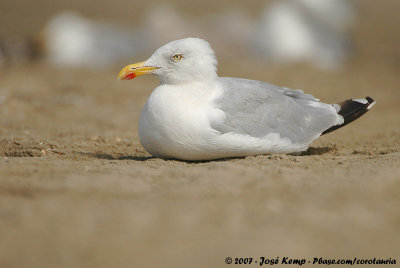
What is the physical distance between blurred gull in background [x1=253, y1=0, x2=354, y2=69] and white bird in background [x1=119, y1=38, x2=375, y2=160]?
814 centimetres

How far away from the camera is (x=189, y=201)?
343 centimetres

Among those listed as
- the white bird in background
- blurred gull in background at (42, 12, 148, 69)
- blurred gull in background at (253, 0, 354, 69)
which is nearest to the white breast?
the white bird in background

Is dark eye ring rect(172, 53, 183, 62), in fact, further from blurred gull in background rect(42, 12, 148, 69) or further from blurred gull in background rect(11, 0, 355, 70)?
blurred gull in background rect(42, 12, 148, 69)

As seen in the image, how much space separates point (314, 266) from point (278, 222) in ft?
1.25

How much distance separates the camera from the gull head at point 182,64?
494 centimetres

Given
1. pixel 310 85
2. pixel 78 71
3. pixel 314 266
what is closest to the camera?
pixel 314 266

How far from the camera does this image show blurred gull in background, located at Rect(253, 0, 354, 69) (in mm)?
13789

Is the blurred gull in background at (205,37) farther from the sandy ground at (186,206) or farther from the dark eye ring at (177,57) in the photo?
the dark eye ring at (177,57)

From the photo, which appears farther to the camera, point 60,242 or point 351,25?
point 351,25

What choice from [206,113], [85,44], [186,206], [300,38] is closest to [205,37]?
[300,38]

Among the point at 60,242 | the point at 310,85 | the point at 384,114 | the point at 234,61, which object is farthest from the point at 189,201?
the point at 234,61

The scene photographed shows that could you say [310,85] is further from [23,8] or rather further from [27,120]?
[23,8]

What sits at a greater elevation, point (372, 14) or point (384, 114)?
point (372, 14)

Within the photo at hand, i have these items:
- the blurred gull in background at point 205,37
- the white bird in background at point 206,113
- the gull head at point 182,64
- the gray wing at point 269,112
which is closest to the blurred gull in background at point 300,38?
the blurred gull in background at point 205,37
